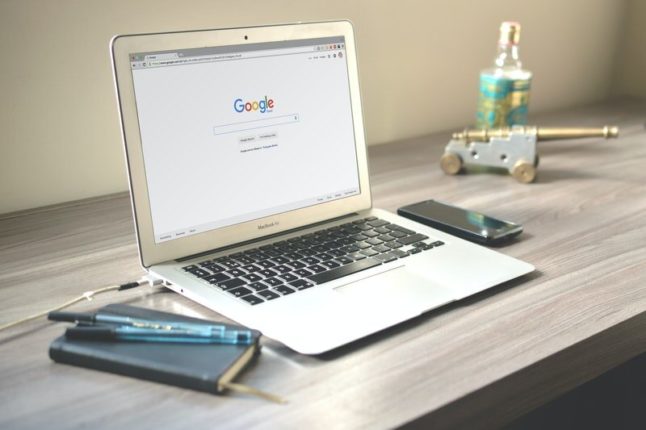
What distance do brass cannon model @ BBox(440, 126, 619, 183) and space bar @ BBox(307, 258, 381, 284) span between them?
47 cm

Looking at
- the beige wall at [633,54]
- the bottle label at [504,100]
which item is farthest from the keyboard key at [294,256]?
the beige wall at [633,54]

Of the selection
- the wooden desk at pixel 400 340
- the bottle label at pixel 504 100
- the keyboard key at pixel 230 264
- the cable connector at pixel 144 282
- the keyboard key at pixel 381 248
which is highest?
the bottle label at pixel 504 100

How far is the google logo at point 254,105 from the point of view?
93 centimetres

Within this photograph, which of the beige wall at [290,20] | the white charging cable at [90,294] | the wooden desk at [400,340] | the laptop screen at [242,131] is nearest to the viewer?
the wooden desk at [400,340]

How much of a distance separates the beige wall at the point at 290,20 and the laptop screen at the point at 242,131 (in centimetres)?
31

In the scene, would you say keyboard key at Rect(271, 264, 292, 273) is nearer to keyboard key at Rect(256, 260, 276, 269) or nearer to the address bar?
keyboard key at Rect(256, 260, 276, 269)

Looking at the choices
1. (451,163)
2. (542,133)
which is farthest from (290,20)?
(542,133)

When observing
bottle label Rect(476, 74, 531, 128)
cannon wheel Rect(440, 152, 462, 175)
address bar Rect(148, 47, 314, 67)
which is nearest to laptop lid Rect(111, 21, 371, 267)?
address bar Rect(148, 47, 314, 67)

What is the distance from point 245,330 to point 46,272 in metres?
0.33

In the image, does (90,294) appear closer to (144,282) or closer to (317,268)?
(144,282)

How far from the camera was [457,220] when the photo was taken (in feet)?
3.43

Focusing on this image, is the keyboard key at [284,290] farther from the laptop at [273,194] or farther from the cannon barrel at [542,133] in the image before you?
the cannon barrel at [542,133]

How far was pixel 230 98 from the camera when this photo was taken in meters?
0.92

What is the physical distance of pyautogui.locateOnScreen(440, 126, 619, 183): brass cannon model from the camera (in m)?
1.26
